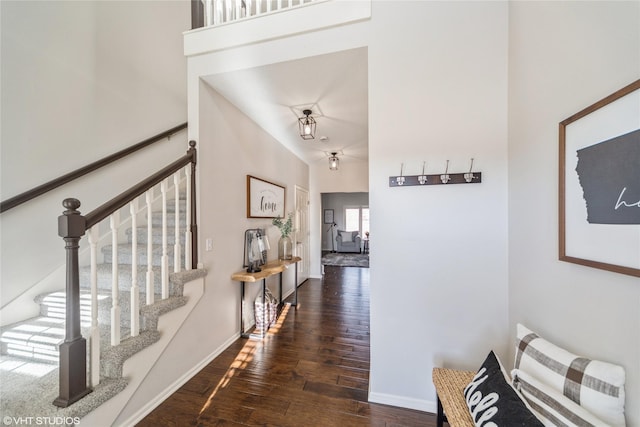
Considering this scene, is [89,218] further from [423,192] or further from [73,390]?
[423,192]

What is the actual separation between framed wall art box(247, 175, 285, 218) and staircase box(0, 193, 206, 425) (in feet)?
3.69

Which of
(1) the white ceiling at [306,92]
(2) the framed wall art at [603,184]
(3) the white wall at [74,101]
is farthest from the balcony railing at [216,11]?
(2) the framed wall art at [603,184]

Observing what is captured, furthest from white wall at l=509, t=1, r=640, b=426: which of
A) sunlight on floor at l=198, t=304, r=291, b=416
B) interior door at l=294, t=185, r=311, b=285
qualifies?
interior door at l=294, t=185, r=311, b=285

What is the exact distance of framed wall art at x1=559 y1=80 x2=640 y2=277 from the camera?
759 mm

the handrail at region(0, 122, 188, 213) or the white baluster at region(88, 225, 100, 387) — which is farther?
the handrail at region(0, 122, 188, 213)

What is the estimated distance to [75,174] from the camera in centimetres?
211

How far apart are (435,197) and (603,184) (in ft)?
2.72

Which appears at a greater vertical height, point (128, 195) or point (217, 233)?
point (128, 195)

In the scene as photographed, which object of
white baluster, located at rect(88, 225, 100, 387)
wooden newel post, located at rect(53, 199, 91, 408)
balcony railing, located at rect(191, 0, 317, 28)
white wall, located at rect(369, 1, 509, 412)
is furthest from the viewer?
balcony railing, located at rect(191, 0, 317, 28)

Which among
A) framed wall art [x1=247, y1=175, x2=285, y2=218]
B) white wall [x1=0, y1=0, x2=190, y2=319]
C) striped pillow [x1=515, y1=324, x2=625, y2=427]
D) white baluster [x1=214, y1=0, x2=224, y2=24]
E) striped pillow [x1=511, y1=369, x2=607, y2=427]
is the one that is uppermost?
white baluster [x1=214, y1=0, x2=224, y2=24]

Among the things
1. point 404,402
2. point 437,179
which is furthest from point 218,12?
point 404,402

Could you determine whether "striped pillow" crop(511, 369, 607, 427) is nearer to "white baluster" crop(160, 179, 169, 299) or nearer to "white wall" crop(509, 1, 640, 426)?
"white wall" crop(509, 1, 640, 426)

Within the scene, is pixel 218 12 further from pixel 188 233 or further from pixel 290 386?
pixel 290 386

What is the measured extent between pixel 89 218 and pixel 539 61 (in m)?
2.59
